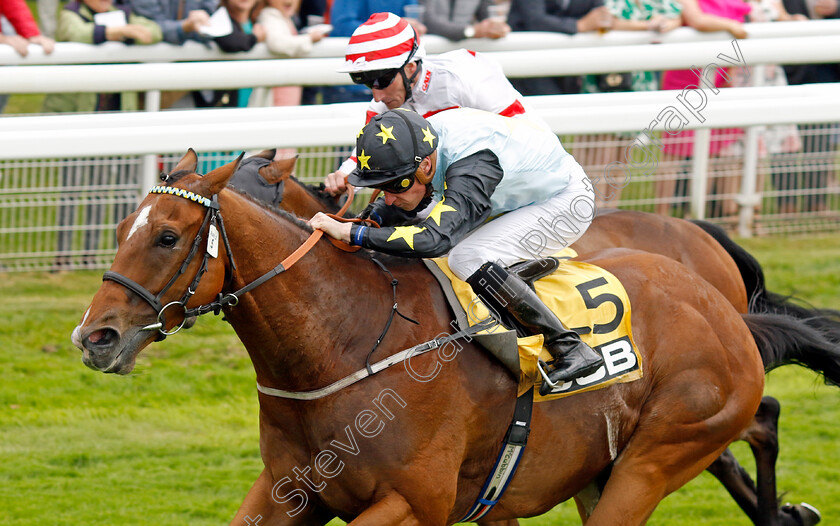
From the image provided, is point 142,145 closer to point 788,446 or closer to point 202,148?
point 202,148

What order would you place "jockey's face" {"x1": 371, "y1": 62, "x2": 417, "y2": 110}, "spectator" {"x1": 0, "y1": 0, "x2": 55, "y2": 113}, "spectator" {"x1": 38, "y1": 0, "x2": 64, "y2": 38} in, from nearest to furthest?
"jockey's face" {"x1": 371, "y1": 62, "x2": 417, "y2": 110}
"spectator" {"x1": 0, "y1": 0, "x2": 55, "y2": 113}
"spectator" {"x1": 38, "y1": 0, "x2": 64, "y2": 38}

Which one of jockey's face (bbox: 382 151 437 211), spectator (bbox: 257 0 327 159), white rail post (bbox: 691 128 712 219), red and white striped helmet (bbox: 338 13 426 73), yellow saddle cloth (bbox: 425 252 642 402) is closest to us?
jockey's face (bbox: 382 151 437 211)

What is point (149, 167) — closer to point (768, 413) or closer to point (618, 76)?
point (618, 76)

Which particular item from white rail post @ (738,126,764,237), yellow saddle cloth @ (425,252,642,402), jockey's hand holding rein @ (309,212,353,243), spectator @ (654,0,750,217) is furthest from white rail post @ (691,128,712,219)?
jockey's hand holding rein @ (309,212,353,243)

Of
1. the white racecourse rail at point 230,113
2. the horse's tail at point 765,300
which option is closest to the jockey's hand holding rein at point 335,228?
the white racecourse rail at point 230,113

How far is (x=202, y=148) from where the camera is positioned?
5531 mm

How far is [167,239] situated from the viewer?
3213 mm

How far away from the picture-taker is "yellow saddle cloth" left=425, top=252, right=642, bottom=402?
375 centimetres

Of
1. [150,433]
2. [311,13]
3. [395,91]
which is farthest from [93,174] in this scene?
[395,91]

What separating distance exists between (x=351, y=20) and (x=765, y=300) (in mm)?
3281

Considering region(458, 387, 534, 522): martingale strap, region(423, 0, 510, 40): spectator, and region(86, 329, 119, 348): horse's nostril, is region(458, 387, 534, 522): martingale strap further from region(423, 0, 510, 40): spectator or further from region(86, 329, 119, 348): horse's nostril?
region(423, 0, 510, 40): spectator

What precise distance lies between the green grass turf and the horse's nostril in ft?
6.81

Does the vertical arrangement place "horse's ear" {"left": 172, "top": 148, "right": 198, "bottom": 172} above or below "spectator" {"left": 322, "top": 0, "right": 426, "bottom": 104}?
above

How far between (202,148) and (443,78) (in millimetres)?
1605
